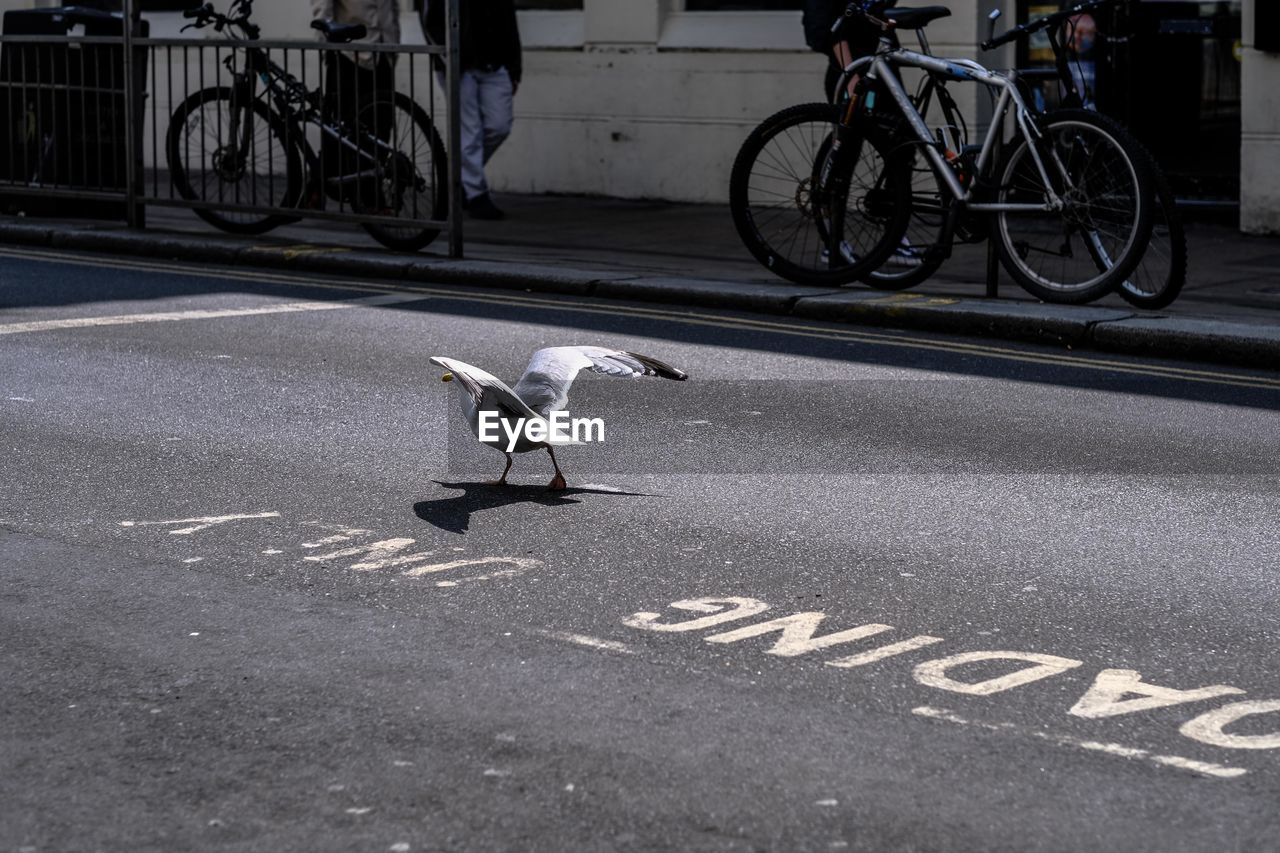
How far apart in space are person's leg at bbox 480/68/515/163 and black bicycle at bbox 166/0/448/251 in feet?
4.95

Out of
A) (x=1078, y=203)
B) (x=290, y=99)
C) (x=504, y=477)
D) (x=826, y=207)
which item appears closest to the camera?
(x=504, y=477)

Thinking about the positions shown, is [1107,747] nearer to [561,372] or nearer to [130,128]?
[561,372]

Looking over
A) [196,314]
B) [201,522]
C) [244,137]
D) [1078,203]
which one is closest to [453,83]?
[244,137]

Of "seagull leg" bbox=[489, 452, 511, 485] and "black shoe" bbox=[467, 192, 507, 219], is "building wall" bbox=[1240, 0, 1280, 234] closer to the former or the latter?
"black shoe" bbox=[467, 192, 507, 219]

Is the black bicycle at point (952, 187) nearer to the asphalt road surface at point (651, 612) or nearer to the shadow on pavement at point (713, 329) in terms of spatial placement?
the shadow on pavement at point (713, 329)

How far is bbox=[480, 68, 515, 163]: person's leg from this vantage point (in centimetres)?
1405

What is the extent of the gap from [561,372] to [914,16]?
191 inches

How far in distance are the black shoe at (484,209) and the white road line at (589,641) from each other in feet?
32.3

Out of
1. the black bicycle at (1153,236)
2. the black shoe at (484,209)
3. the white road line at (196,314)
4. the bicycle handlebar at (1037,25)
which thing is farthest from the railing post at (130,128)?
the bicycle handlebar at (1037,25)

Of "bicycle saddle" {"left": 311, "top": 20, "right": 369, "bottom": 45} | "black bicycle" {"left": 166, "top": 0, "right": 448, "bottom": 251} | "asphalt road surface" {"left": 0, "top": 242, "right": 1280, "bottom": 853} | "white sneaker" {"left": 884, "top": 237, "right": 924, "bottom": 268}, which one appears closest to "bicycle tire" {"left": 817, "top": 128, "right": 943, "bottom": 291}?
"white sneaker" {"left": 884, "top": 237, "right": 924, "bottom": 268}

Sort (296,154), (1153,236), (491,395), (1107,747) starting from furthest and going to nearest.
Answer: (296,154) → (1153,236) → (491,395) → (1107,747)

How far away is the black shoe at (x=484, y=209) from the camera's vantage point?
1428cm

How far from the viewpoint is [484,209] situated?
14.3 meters

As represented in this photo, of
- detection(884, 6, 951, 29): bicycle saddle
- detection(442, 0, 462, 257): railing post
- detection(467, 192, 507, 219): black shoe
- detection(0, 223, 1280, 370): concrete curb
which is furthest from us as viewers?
detection(467, 192, 507, 219): black shoe
